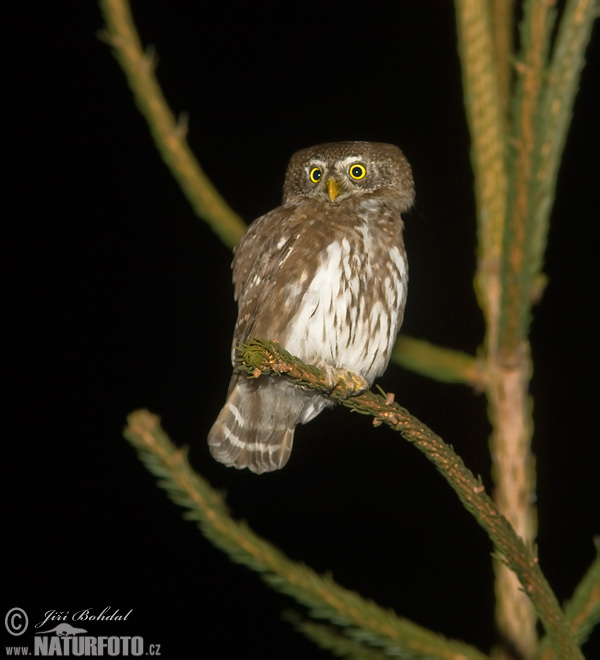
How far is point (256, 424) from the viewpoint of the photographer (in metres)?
3.02

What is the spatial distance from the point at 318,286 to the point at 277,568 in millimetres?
1659

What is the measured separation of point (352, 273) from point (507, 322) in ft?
4.97

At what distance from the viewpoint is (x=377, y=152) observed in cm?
318

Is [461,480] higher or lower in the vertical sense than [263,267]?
lower

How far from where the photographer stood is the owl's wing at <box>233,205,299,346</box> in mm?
2729

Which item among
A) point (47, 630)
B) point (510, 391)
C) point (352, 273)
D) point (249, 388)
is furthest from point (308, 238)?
point (47, 630)

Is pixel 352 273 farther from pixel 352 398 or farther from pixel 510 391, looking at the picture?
pixel 510 391

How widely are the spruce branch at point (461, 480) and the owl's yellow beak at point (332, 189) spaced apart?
52.0 inches

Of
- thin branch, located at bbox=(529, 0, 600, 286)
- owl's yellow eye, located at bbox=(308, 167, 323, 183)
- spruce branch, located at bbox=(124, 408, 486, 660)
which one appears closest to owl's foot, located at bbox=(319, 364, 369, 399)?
owl's yellow eye, located at bbox=(308, 167, 323, 183)

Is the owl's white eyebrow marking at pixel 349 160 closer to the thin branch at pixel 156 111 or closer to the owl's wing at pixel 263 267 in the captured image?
the owl's wing at pixel 263 267

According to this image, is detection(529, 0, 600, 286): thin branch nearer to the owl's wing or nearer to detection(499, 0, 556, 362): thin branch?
detection(499, 0, 556, 362): thin branch

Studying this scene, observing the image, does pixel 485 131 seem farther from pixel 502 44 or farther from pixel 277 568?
pixel 277 568

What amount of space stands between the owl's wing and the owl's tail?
0.86 feet

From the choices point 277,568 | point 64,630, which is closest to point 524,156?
point 277,568
